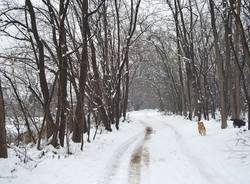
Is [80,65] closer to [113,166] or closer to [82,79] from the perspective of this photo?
[82,79]

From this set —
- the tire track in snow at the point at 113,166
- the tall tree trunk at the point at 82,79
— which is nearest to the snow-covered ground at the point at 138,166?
the tire track in snow at the point at 113,166

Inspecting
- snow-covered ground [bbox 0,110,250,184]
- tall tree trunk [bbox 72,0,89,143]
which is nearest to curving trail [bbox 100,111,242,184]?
snow-covered ground [bbox 0,110,250,184]

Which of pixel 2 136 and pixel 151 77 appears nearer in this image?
pixel 2 136

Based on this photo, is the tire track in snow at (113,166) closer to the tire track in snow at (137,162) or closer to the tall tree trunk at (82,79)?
the tire track in snow at (137,162)

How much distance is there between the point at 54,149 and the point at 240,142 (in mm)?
7025

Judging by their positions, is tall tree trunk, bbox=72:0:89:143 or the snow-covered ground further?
tall tree trunk, bbox=72:0:89:143

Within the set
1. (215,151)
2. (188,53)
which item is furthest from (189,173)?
(188,53)

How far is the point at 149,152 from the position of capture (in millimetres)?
14336

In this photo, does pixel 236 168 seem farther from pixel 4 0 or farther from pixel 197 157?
pixel 4 0

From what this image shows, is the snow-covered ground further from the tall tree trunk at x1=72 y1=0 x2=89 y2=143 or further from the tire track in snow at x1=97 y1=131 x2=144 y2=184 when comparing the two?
the tall tree trunk at x1=72 y1=0 x2=89 y2=143

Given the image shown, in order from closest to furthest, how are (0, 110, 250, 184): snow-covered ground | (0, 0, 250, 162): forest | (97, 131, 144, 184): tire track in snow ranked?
(0, 110, 250, 184): snow-covered ground, (97, 131, 144, 184): tire track in snow, (0, 0, 250, 162): forest

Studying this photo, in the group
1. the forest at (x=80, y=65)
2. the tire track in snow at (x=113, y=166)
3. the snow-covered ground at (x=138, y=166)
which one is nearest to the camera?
the snow-covered ground at (x=138, y=166)

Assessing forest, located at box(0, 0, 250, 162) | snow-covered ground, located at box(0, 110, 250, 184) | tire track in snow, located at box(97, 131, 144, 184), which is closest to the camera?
snow-covered ground, located at box(0, 110, 250, 184)

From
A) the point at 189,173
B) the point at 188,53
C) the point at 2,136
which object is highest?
the point at 188,53
